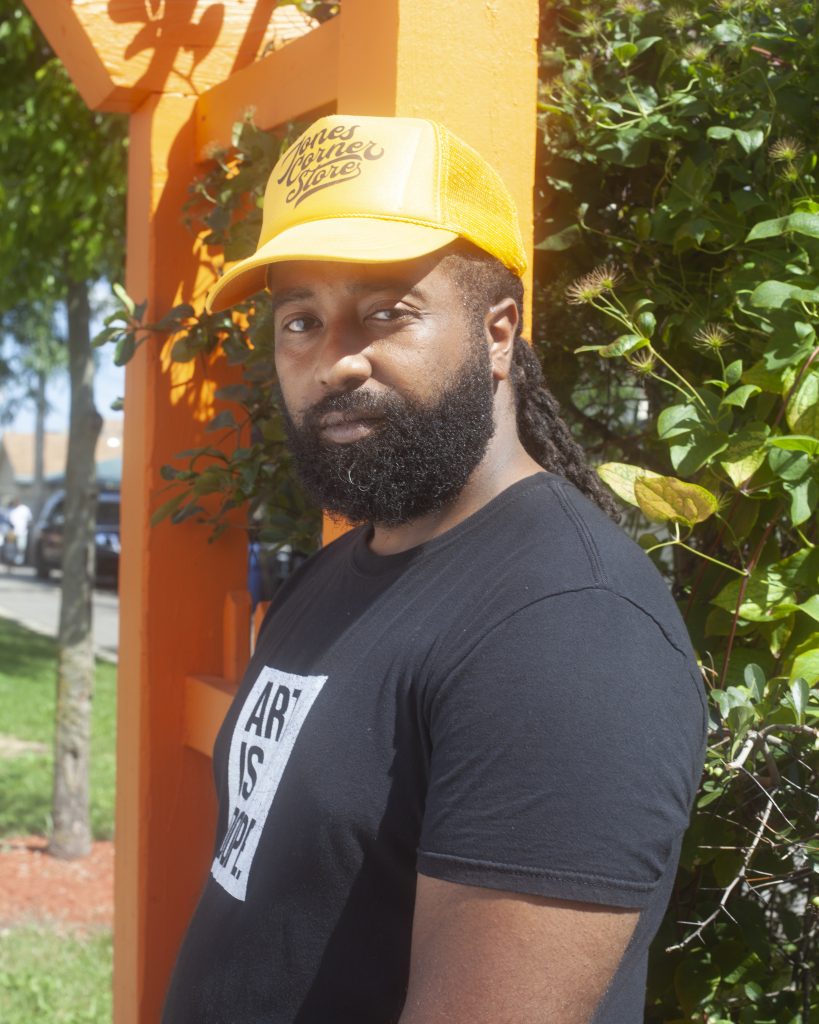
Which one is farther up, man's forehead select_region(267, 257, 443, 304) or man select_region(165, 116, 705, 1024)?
man's forehead select_region(267, 257, 443, 304)

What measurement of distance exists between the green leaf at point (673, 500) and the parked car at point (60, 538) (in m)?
22.4

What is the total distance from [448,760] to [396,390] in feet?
1.62

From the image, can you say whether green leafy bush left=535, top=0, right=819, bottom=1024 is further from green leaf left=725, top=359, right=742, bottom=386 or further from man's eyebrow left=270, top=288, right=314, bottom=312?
man's eyebrow left=270, top=288, right=314, bottom=312

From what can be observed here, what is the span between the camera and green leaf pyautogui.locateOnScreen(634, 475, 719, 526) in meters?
1.70

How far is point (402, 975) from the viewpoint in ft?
4.34

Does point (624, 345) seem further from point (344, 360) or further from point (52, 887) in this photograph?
point (52, 887)

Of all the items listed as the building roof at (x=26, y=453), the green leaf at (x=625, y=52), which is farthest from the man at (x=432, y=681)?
the building roof at (x=26, y=453)

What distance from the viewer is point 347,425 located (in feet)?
4.95

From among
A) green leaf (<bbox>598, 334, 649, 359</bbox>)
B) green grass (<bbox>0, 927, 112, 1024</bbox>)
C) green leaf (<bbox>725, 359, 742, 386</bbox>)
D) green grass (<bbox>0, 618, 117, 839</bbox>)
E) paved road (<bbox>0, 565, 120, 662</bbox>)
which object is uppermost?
green leaf (<bbox>598, 334, 649, 359</bbox>)

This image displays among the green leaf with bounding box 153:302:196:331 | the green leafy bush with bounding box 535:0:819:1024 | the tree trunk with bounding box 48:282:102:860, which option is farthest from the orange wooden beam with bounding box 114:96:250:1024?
the tree trunk with bounding box 48:282:102:860

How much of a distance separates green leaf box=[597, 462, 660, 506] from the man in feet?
0.15

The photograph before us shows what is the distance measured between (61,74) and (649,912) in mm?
4795

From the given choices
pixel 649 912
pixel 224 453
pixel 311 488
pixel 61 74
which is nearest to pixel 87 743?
pixel 61 74

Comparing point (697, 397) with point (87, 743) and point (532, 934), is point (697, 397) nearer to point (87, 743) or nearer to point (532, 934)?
point (532, 934)
